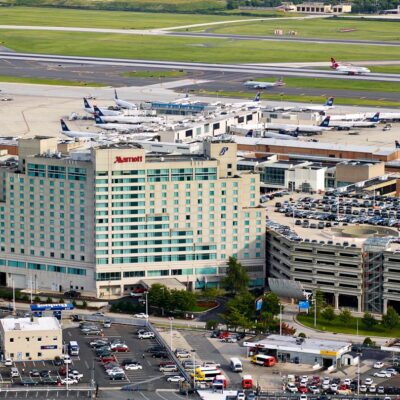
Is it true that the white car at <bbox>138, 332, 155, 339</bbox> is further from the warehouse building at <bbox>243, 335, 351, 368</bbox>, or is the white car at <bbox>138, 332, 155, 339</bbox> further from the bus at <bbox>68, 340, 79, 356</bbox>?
the warehouse building at <bbox>243, 335, 351, 368</bbox>

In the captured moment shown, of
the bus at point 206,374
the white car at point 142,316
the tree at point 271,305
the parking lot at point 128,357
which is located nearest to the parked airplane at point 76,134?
the white car at point 142,316

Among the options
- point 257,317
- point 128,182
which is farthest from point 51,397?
point 128,182

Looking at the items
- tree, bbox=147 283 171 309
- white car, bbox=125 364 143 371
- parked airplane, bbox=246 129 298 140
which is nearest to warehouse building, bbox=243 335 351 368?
white car, bbox=125 364 143 371

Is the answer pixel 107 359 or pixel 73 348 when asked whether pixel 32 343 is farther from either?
pixel 107 359

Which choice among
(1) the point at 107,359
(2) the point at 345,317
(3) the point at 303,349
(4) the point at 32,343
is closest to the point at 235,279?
(2) the point at 345,317

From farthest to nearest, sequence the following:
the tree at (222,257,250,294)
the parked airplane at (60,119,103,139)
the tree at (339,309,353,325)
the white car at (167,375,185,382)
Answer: the parked airplane at (60,119,103,139) → the tree at (222,257,250,294) → the tree at (339,309,353,325) → the white car at (167,375,185,382)

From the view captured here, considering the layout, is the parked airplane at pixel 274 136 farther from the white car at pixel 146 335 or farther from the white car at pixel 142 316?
the white car at pixel 146 335

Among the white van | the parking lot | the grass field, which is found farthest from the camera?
the grass field
